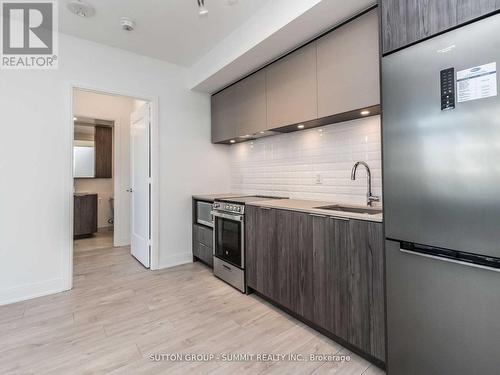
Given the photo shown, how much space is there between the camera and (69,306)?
8.03 feet

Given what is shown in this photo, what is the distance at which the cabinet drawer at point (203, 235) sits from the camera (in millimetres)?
3305

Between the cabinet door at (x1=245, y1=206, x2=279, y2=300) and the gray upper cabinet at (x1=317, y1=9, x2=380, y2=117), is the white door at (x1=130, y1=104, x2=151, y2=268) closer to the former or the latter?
the cabinet door at (x1=245, y1=206, x2=279, y2=300)

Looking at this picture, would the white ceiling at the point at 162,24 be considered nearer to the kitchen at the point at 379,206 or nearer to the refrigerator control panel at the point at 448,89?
the kitchen at the point at 379,206

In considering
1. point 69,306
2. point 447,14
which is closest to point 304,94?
point 447,14

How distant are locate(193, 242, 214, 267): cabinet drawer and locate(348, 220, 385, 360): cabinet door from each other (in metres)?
1.98

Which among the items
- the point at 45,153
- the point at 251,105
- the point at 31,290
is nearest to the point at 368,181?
the point at 251,105

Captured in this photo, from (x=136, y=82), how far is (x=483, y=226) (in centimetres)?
Answer: 362

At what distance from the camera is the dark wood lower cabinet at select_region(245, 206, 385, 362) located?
1.59 metres

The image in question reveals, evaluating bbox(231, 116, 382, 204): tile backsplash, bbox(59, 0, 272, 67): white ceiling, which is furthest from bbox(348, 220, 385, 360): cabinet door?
bbox(59, 0, 272, 67): white ceiling

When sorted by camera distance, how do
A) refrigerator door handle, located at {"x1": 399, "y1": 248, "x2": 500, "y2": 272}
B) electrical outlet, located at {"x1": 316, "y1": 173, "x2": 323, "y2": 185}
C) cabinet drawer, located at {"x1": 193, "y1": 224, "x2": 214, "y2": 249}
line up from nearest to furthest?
1. refrigerator door handle, located at {"x1": 399, "y1": 248, "x2": 500, "y2": 272}
2. electrical outlet, located at {"x1": 316, "y1": 173, "x2": 323, "y2": 185}
3. cabinet drawer, located at {"x1": 193, "y1": 224, "x2": 214, "y2": 249}

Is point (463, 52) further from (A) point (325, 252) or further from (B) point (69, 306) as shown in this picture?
(B) point (69, 306)

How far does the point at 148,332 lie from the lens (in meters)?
2.04

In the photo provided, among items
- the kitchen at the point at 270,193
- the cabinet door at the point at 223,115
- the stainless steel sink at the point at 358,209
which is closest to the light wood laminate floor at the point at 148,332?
the kitchen at the point at 270,193

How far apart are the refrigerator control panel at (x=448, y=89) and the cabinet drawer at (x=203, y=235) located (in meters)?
2.66
